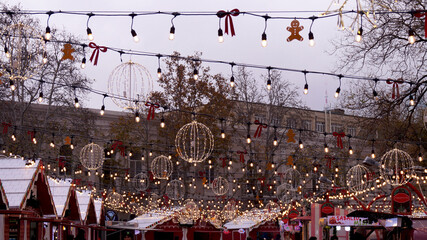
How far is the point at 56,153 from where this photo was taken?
35.1 m

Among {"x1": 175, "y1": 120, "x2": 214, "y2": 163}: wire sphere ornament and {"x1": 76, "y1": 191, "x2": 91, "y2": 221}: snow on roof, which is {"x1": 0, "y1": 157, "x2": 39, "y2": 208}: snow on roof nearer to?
{"x1": 175, "y1": 120, "x2": 214, "y2": 163}: wire sphere ornament

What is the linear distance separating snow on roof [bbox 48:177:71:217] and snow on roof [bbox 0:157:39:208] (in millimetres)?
2952

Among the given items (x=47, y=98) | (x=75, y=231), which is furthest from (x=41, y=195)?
(x=47, y=98)

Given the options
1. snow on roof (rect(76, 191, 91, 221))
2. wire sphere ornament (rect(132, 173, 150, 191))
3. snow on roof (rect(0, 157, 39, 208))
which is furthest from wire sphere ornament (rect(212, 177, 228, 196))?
snow on roof (rect(0, 157, 39, 208))

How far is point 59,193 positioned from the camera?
62.0ft

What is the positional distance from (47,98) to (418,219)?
736 inches

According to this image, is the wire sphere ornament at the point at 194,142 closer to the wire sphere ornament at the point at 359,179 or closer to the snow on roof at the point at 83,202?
the snow on roof at the point at 83,202

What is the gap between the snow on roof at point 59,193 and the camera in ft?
60.0

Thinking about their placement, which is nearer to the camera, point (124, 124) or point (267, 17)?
point (267, 17)

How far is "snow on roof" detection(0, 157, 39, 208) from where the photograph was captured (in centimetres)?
1391

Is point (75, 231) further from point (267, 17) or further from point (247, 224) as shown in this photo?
point (247, 224)

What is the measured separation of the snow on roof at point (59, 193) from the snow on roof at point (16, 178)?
2952 millimetres

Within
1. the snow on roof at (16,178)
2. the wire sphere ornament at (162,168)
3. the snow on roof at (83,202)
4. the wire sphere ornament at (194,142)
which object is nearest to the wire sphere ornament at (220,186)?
the wire sphere ornament at (194,142)

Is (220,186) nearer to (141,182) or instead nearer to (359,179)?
(141,182)
